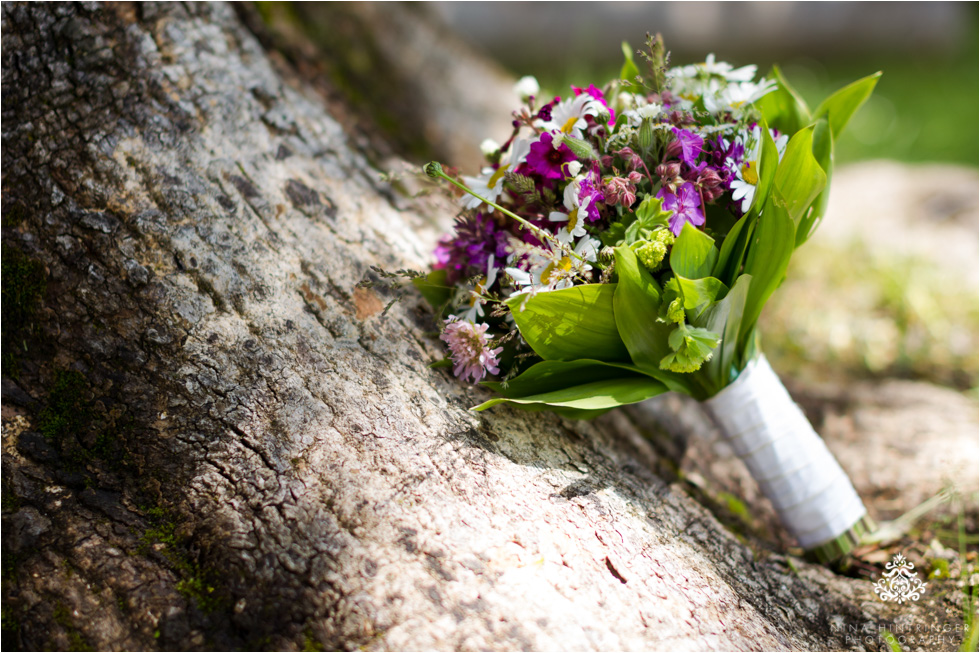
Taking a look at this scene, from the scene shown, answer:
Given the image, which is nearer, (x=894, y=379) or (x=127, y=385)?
(x=127, y=385)

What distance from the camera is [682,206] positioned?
1.28 m

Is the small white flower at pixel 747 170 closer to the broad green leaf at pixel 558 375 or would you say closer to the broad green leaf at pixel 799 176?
the broad green leaf at pixel 799 176

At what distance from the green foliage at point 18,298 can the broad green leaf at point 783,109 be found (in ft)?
5.91

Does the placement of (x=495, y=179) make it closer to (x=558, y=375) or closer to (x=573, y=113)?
(x=573, y=113)

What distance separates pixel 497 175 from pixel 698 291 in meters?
0.52

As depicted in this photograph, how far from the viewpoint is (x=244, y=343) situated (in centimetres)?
134

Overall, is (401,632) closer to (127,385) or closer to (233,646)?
(233,646)

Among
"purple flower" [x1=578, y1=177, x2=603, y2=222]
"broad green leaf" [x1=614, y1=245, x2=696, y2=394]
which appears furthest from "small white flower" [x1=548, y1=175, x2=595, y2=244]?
"broad green leaf" [x1=614, y1=245, x2=696, y2=394]

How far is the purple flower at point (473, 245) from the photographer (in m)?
1.44

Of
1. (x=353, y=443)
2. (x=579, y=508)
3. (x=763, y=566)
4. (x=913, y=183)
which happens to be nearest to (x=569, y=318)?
(x=579, y=508)

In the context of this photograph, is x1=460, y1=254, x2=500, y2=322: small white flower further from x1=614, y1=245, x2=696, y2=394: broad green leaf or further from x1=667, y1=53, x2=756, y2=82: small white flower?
x1=667, y1=53, x2=756, y2=82: small white flower

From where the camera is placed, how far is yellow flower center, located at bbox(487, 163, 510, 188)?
4.58 feet

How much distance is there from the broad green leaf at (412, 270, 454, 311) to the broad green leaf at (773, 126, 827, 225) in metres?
0.81

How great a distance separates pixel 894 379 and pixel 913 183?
2.13 metres
